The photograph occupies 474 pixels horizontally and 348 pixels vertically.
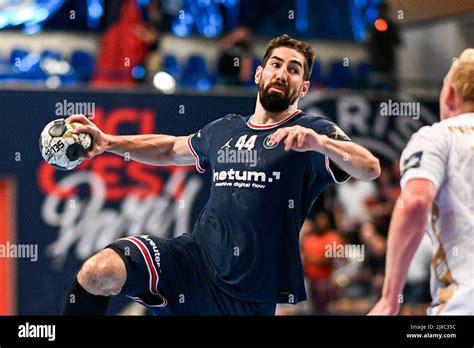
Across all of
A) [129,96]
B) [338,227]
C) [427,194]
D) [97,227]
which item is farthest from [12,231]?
[427,194]

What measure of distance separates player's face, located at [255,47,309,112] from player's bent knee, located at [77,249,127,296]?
1353 millimetres

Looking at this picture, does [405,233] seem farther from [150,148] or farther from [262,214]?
[150,148]

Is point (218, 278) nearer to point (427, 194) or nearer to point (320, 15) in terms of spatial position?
point (427, 194)

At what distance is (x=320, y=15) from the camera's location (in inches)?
496

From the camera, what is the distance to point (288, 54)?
19.9 ft

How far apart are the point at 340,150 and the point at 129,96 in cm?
559

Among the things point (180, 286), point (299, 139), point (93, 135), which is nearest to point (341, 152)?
point (299, 139)

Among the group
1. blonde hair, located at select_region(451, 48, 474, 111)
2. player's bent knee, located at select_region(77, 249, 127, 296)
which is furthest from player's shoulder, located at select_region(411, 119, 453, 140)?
player's bent knee, located at select_region(77, 249, 127, 296)

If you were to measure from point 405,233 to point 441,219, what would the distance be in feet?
0.82

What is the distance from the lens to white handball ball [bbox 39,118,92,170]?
5887mm

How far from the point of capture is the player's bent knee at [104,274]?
5.52 meters
